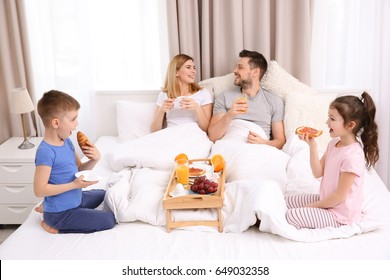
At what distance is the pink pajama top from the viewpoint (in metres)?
2.23

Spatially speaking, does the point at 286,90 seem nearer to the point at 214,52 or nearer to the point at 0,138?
the point at 214,52

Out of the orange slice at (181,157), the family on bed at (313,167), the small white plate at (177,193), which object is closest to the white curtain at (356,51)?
the family on bed at (313,167)

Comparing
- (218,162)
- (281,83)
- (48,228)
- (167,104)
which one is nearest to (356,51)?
(281,83)

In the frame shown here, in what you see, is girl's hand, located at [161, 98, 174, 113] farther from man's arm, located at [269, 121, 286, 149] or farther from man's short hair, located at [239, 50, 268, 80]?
man's arm, located at [269, 121, 286, 149]

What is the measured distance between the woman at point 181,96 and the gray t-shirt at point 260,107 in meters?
0.09

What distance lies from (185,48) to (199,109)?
495 millimetres

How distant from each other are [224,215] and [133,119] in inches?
53.0

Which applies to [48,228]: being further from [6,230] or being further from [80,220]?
[6,230]

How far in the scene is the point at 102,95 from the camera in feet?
11.8

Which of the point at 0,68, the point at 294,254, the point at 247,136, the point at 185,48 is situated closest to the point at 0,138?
the point at 0,68

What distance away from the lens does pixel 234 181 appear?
253cm

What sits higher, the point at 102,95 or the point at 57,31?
the point at 57,31

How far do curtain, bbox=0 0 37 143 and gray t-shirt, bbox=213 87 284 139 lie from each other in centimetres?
136

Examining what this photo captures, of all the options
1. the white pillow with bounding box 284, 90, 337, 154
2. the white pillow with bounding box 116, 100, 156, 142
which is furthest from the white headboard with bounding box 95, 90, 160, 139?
the white pillow with bounding box 284, 90, 337, 154
